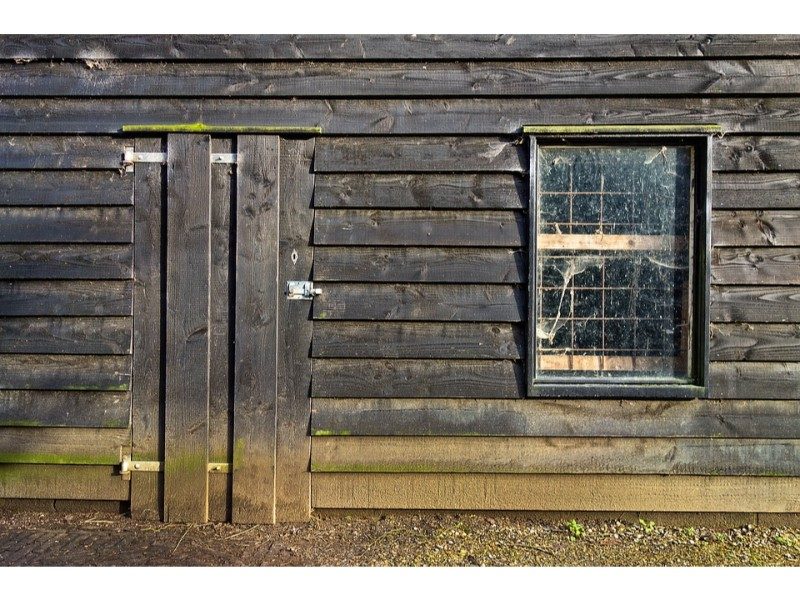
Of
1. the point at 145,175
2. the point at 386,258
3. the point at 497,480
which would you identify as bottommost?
the point at 497,480

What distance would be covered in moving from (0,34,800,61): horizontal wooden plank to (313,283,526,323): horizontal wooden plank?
126cm

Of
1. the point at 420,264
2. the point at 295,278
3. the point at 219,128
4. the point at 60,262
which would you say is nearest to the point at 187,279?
the point at 295,278

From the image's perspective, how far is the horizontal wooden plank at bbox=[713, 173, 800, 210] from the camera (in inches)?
134

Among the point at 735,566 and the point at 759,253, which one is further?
the point at 759,253

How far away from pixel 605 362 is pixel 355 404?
139 cm

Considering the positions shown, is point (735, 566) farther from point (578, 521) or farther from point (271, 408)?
point (271, 408)

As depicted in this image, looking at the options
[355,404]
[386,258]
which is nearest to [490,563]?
[355,404]

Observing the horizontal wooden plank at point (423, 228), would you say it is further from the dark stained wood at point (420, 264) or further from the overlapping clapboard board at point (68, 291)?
the overlapping clapboard board at point (68, 291)

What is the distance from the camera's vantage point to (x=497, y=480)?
3508 mm

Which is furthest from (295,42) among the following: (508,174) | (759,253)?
(759,253)

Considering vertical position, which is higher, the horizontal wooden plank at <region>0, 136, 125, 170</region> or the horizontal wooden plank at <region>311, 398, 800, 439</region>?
the horizontal wooden plank at <region>0, 136, 125, 170</region>

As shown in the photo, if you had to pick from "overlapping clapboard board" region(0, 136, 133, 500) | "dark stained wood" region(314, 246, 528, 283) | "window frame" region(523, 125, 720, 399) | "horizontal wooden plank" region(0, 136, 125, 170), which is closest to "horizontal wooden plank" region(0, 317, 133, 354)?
"overlapping clapboard board" region(0, 136, 133, 500)

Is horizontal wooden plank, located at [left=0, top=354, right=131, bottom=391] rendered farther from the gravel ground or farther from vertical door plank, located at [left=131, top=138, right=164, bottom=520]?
the gravel ground

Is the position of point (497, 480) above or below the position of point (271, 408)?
below
